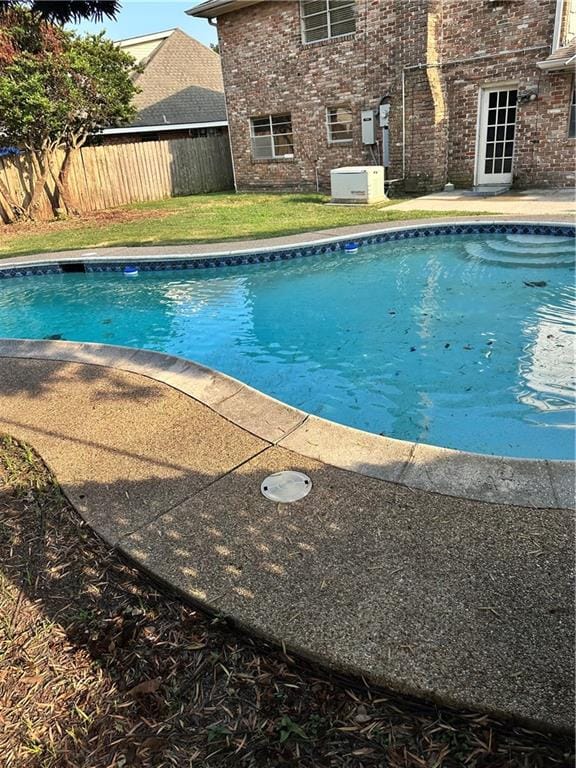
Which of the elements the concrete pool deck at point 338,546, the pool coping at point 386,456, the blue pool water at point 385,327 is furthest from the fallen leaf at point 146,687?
the blue pool water at point 385,327

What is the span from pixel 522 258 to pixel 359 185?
5559 millimetres

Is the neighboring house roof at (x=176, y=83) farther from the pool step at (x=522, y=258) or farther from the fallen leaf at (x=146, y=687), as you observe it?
the fallen leaf at (x=146, y=687)

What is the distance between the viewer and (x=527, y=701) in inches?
67.1

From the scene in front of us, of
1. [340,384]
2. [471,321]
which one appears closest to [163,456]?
[340,384]

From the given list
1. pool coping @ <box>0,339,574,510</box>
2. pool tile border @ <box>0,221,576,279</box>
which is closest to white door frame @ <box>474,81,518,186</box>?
pool tile border @ <box>0,221,576,279</box>

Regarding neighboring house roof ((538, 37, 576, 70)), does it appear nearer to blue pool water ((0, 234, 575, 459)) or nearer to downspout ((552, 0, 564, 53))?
downspout ((552, 0, 564, 53))

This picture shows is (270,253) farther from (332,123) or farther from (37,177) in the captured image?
(37,177)

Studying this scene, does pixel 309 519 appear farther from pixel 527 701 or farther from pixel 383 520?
pixel 527 701

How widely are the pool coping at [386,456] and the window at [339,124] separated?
1285 centimetres

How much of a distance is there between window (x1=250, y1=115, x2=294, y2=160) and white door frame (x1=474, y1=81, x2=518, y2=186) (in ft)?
18.7

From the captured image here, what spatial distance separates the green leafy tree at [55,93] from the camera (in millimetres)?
11727

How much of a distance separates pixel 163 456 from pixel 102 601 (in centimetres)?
117

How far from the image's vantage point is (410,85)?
1326 centimetres

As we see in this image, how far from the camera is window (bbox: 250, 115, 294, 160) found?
16.7 m
